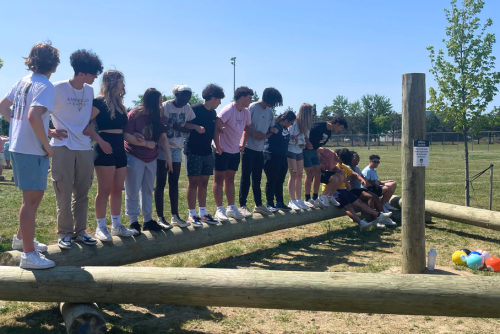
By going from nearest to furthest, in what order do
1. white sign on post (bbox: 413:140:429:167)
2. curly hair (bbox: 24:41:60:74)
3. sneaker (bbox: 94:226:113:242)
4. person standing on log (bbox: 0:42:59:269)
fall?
person standing on log (bbox: 0:42:59:269)
curly hair (bbox: 24:41:60:74)
sneaker (bbox: 94:226:113:242)
white sign on post (bbox: 413:140:429:167)

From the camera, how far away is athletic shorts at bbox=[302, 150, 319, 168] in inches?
304

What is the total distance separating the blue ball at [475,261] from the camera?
17.9 feet

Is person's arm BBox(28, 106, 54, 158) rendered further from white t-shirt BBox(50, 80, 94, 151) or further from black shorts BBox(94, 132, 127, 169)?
black shorts BBox(94, 132, 127, 169)

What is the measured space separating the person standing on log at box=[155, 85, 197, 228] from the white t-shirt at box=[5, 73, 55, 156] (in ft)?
6.10

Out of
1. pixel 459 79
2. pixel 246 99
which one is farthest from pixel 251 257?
pixel 459 79

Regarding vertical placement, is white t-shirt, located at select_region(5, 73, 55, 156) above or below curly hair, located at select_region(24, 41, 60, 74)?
below

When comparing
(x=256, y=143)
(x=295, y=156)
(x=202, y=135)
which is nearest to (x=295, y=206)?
(x=295, y=156)

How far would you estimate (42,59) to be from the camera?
3.72m

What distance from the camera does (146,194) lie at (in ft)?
17.1

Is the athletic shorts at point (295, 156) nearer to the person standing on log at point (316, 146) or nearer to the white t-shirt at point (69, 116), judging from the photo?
the person standing on log at point (316, 146)

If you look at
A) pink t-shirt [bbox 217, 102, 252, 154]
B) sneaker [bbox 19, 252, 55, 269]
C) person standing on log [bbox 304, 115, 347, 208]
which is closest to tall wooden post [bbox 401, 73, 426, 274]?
pink t-shirt [bbox 217, 102, 252, 154]

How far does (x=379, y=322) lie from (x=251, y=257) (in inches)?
95.2

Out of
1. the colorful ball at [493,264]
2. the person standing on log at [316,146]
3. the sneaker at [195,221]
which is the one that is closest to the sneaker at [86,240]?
the sneaker at [195,221]

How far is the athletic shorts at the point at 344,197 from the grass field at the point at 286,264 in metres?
0.48
